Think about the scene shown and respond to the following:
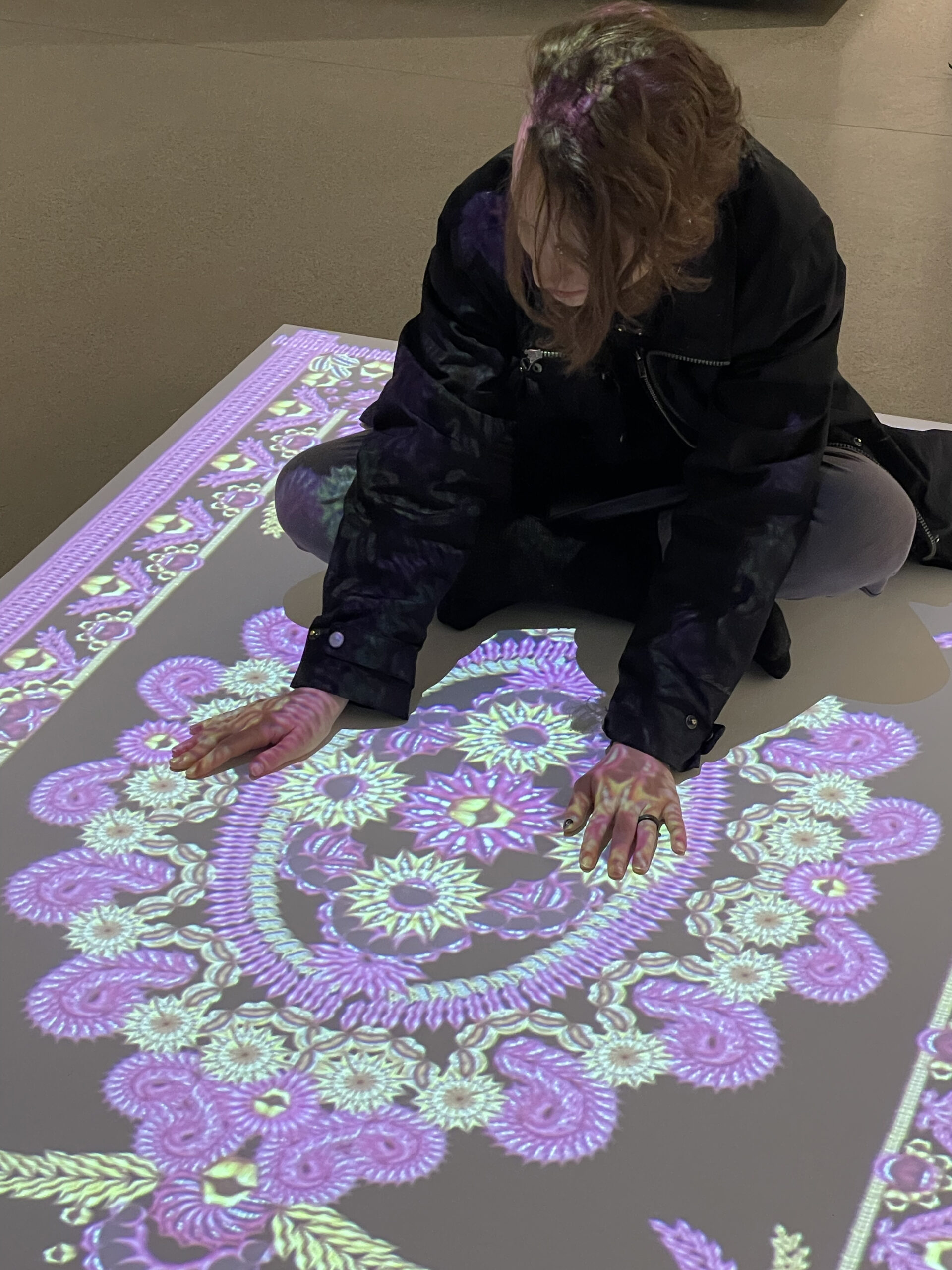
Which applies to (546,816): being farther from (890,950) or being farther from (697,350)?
(697,350)

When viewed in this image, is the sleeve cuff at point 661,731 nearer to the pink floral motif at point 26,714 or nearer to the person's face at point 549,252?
the person's face at point 549,252

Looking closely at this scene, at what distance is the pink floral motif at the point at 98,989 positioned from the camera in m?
1.36

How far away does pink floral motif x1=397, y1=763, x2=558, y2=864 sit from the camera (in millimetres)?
1562

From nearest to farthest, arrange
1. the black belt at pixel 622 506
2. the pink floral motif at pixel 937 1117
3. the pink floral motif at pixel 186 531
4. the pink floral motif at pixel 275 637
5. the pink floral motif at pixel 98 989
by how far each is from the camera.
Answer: the pink floral motif at pixel 937 1117 → the pink floral motif at pixel 98 989 → the black belt at pixel 622 506 → the pink floral motif at pixel 275 637 → the pink floral motif at pixel 186 531

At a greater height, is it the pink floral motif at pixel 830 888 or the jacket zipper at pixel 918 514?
the jacket zipper at pixel 918 514

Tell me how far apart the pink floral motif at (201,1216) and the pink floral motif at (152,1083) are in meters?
0.08

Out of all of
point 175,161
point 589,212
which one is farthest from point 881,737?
point 175,161

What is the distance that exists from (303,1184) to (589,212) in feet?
2.95

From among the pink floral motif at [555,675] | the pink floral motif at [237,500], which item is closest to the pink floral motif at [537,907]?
the pink floral motif at [555,675]

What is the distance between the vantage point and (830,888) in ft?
4.93

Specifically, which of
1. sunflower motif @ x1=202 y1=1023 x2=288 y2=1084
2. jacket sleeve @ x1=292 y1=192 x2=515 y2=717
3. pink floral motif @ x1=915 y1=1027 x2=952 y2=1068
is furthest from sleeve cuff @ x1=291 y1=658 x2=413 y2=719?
pink floral motif @ x1=915 y1=1027 x2=952 y2=1068

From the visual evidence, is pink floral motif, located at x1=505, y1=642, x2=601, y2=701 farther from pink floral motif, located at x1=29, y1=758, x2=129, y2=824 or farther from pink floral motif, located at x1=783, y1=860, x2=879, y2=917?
pink floral motif, located at x1=29, y1=758, x2=129, y2=824

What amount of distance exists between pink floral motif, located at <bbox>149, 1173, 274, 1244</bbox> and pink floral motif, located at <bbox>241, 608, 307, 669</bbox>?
2.49ft

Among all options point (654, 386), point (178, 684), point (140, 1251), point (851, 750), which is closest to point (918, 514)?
point (851, 750)
